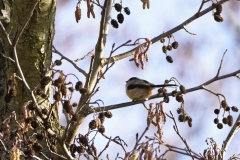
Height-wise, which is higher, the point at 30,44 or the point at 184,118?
the point at 30,44

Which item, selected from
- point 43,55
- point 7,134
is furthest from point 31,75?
point 7,134

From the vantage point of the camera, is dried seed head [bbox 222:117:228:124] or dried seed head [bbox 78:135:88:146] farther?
dried seed head [bbox 222:117:228:124]

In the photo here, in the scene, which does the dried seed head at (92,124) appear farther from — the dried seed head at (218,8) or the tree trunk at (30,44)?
the dried seed head at (218,8)

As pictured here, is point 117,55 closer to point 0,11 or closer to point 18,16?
point 18,16

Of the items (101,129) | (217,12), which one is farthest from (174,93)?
(101,129)

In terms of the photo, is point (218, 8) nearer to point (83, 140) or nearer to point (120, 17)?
point (120, 17)

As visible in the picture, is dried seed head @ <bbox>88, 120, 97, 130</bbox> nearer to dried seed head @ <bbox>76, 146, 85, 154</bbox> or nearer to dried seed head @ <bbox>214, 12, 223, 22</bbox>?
dried seed head @ <bbox>76, 146, 85, 154</bbox>

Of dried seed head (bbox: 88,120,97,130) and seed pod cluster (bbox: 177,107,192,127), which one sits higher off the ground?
seed pod cluster (bbox: 177,107,192,127)

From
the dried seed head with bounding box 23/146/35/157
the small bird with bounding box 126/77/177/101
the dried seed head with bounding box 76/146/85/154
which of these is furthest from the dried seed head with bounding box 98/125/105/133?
the small bird with bounding box 126/77/177/101

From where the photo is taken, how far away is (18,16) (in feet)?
9.87

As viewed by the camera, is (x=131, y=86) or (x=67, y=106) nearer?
(x=67, y=106)

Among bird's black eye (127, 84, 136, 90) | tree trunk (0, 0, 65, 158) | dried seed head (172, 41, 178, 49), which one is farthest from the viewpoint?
bird's black eye (127, 84, 136, 90)

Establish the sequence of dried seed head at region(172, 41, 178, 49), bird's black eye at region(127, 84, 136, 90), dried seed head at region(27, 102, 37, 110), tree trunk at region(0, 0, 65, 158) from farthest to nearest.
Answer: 1. bird's black eye at region(127, 84, 136, 90)
2. dried seed head at region(172, 41, 178, 49)
3. tree trunk at region(0, 0, 65, 158)
4. dried seed head at region(27, 102, 37, 110)

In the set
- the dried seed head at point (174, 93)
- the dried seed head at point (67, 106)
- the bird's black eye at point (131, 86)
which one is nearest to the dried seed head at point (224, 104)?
the dried seed head at point (174, 93)
